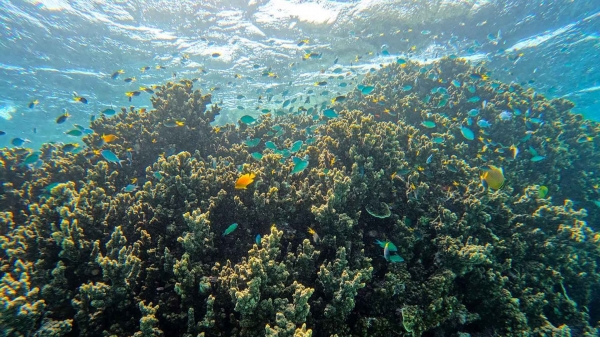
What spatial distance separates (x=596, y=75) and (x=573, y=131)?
1785 cm

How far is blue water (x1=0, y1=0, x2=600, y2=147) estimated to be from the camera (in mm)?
15109

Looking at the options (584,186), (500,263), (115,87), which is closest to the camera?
(500,263)

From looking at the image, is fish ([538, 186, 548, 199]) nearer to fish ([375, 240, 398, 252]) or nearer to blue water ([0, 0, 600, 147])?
fish ([375, 240, 398, 252])

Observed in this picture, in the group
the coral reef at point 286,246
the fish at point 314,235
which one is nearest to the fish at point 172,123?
the coral reef at point 286,246

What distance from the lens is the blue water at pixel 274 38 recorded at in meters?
15.1

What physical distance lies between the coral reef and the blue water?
28.0 feet

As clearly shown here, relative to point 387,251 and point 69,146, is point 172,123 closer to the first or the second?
point 69,146

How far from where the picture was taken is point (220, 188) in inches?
185

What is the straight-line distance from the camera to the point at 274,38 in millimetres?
18391

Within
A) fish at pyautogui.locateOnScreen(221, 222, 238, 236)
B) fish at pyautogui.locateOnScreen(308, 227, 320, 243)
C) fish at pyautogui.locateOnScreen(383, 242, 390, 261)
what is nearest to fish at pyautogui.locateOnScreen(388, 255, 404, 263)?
fish at pyautogui.locateOnScreen(383, 242, 390, 261)

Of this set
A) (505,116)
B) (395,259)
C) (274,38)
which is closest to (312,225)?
(395,259)

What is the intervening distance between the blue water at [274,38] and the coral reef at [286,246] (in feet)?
28.0

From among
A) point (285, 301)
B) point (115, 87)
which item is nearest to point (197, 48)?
point (115, 87)

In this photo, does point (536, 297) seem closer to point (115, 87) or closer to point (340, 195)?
point (340, 195)
